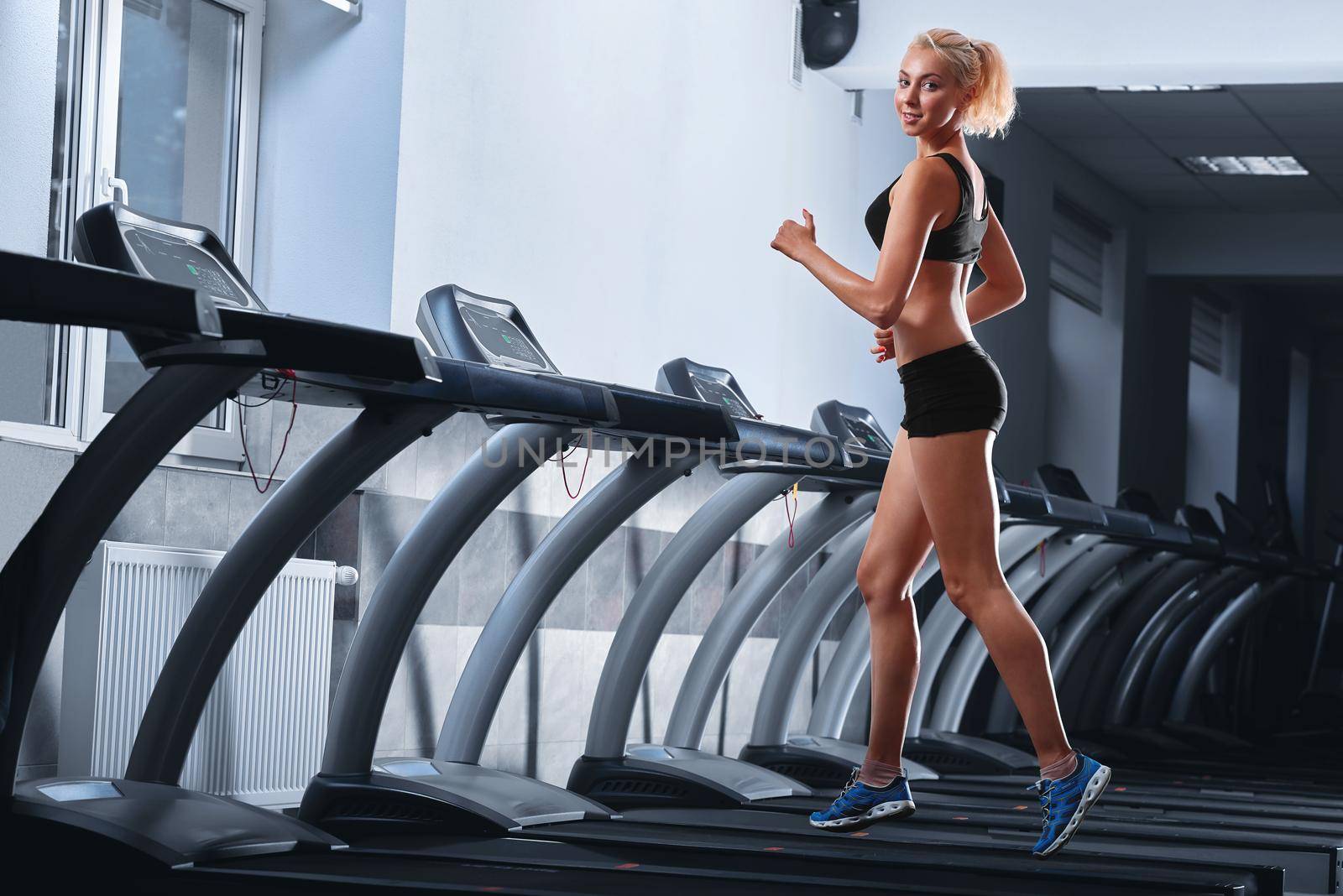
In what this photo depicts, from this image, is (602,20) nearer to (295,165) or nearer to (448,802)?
(295,165)

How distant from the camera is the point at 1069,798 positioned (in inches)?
101

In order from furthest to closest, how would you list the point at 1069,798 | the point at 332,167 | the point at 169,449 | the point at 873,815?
the point at 332,167, the point at 873,815, the point at 1069,798, the point at 169,449

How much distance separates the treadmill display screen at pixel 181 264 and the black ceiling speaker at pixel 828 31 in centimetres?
363

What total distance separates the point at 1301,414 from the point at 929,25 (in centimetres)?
915

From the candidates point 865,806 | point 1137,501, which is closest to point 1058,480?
point 1137,501

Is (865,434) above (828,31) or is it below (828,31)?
below

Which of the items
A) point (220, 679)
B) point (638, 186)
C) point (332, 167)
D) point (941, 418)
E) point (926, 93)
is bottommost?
point (220, 679)

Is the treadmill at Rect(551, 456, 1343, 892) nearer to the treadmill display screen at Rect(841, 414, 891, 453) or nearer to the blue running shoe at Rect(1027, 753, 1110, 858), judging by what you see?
the treadmill display screen at Rect(841, 414, 891, 453)

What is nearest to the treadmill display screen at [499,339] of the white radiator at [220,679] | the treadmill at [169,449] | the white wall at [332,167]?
the treadmill at [169,449]

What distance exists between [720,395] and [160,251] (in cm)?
178

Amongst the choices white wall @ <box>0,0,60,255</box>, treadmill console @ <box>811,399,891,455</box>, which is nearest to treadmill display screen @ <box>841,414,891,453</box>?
treadmill console @ <box>811,399,891,455</box>

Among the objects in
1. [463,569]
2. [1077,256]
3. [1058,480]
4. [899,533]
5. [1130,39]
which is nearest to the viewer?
[899,533]

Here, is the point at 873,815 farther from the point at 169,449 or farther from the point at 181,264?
the point at 181,264

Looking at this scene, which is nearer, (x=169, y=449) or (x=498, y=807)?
(x=169, y=449)
